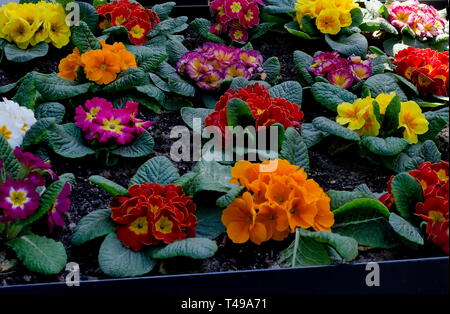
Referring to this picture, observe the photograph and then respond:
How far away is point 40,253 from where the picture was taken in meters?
1.74

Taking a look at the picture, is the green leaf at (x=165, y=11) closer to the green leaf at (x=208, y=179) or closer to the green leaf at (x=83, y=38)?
the green leaf at (x=83, y=38)

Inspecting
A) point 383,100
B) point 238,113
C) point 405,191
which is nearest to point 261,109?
point 238,113

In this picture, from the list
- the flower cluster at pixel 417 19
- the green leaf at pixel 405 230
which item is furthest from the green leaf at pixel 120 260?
the flower cluster at pixel 417 19

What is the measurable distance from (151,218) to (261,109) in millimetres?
622

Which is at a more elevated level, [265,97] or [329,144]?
[265,97]

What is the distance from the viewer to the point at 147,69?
258cm

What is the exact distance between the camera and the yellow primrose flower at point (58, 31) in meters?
2.78

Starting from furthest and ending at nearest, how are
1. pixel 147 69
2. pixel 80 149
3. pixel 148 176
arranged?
1. pixel 147 69
2. pixel 80 149
3. pixel 148 176

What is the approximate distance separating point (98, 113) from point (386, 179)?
101 cm

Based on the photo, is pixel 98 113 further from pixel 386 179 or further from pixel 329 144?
pixel 386 179

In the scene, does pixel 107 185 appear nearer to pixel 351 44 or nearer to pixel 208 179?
pixel 208 179

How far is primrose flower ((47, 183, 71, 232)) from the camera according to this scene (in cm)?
183
